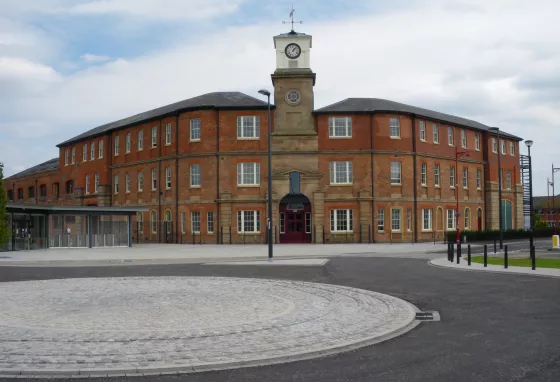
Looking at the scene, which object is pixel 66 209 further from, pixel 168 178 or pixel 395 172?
pixel 395 172

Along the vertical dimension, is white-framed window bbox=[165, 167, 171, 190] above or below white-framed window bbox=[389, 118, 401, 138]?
below

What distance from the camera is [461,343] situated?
8.37m

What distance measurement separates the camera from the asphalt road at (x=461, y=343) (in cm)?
668

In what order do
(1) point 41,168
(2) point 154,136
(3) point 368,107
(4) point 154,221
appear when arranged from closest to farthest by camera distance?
(3) point 368,107 → (4) point 154,221 → (2) point 154,136 → (1) point 41,168

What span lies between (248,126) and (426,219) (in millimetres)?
17369

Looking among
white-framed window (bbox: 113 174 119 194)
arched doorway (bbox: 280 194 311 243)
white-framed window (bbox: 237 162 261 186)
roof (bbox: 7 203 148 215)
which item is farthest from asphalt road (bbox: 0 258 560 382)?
white-framed window (bbox: 113 174 119 194)

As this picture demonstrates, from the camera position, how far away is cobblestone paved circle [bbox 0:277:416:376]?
726 centimetres

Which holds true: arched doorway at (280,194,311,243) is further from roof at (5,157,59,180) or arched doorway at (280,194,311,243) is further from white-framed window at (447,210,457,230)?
roof at (5,157,59,180)

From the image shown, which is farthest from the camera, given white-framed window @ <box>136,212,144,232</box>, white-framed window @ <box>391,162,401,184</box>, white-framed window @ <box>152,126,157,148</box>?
white-framed window @ <box>136,212,144,232</box>

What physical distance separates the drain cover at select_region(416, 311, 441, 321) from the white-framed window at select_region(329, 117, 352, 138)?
3652 centimetres

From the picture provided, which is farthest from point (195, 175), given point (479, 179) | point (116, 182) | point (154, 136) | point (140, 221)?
point (479, 179)

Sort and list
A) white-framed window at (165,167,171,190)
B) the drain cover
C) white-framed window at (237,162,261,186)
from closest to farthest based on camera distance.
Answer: the drain cover → white-framed window at (237,162,261,186) → white-framed window at (165,167,171,190)

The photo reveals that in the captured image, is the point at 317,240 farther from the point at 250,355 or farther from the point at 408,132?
the point at 250,355

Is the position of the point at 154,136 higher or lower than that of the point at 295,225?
higher
